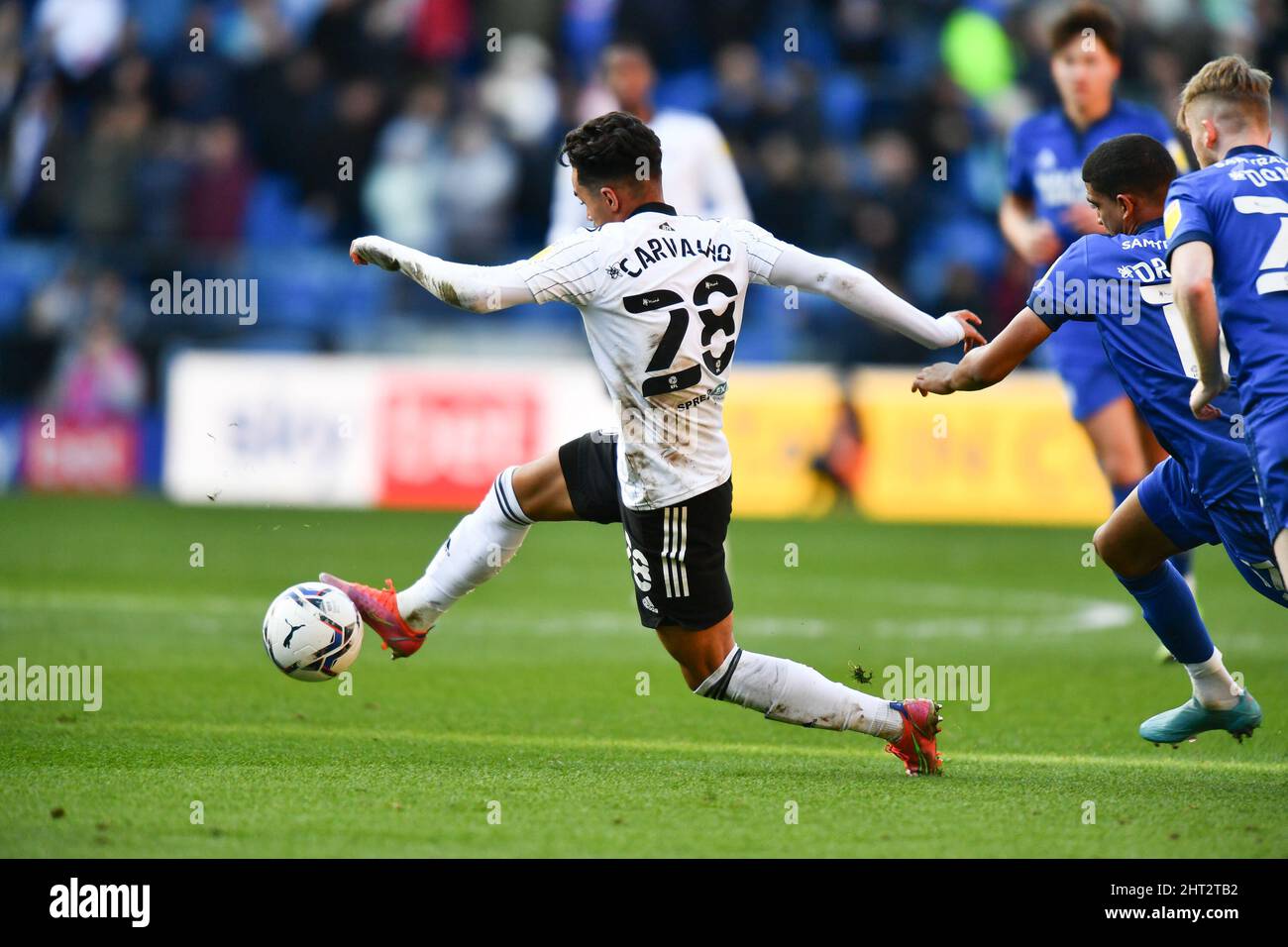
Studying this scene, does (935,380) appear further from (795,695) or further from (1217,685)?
(1217,685)

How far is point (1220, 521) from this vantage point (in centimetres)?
575

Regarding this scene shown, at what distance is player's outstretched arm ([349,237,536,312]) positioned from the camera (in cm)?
554

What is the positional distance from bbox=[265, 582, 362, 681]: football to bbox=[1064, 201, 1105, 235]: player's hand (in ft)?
13.8

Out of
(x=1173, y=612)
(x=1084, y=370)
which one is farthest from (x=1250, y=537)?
(x=1084, y=370)

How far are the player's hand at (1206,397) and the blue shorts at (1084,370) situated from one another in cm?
321

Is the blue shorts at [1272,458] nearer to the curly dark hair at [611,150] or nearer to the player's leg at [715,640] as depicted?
the player's leg at [715,640]

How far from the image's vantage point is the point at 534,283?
5.59 meters

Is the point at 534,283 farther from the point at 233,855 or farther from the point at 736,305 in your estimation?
the point at 233,855

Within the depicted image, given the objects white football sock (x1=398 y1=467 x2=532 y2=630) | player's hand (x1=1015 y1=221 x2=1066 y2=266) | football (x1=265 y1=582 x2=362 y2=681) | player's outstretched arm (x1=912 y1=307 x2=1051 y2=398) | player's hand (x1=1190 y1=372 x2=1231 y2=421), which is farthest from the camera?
player's hand (x1=1015 y1=221 x2=1066 y2=266)

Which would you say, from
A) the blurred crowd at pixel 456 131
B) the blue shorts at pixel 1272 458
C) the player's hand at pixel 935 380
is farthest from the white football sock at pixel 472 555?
the blurred crowd at pixel 456 131

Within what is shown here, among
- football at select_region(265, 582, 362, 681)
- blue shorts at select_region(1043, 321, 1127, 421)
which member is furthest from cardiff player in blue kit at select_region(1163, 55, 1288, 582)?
blue shorts at select_region(1043, 321, 1127, 421)

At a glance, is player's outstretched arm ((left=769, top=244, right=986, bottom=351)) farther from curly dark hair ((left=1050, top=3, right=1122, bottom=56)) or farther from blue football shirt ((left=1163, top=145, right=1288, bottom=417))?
curly dark hair ((left=1050, top=3, right=1122, bottom=56))

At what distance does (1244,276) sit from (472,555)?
275 cm
